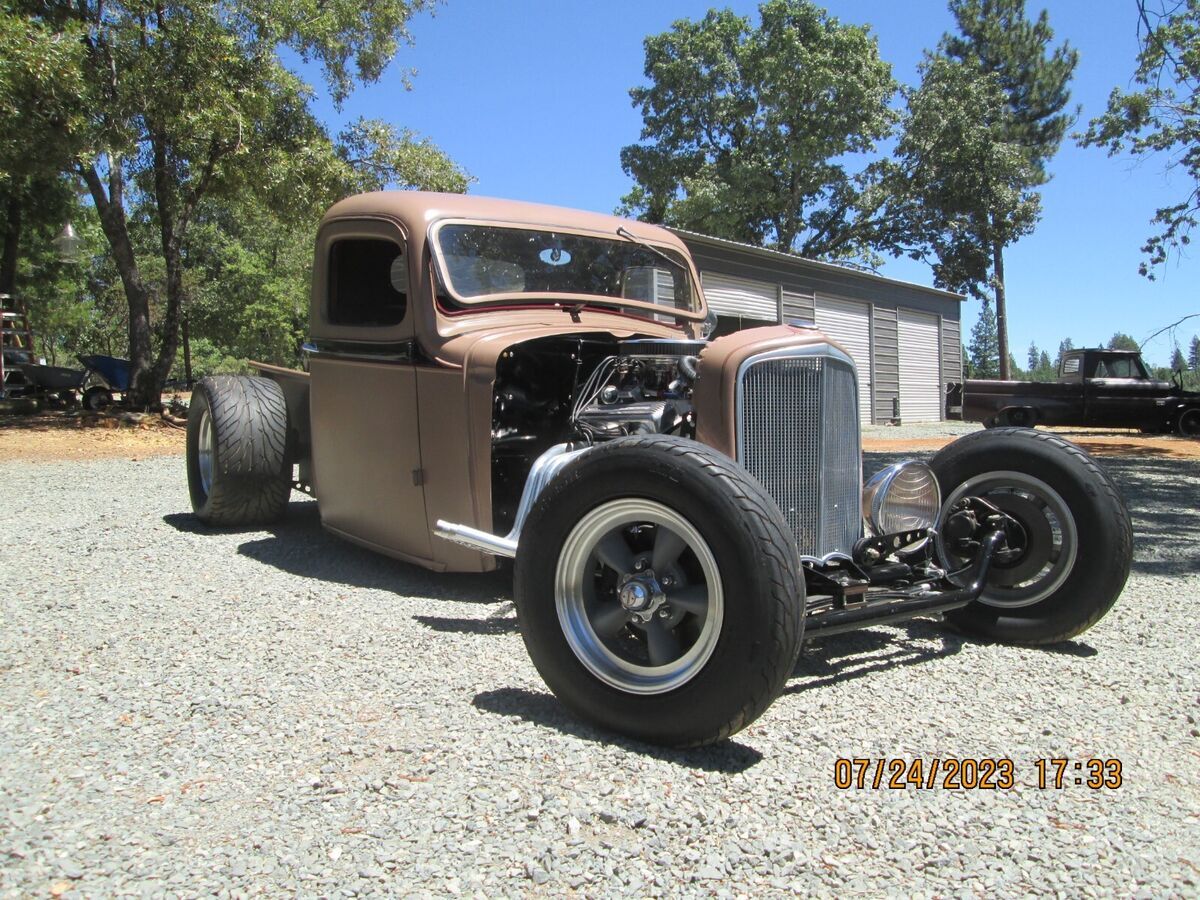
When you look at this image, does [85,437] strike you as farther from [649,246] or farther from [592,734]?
[592,734]

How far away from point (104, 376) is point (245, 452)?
44.2 feet

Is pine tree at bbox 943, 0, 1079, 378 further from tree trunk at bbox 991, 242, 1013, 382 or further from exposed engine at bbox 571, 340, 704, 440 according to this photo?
exposed engine at bbox 571, 340, 704, 440

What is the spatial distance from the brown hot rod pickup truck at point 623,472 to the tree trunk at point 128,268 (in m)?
9.25

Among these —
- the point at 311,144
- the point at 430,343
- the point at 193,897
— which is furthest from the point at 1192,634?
the point at 311,144

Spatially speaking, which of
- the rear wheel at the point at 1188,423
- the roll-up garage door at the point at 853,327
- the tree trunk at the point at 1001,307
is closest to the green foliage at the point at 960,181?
the tree trunk at the point at 1001,307

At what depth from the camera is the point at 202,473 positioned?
594cm

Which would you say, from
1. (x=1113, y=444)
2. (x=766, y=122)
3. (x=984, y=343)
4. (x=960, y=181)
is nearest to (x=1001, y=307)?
(x=960, y=181)

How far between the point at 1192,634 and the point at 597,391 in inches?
109

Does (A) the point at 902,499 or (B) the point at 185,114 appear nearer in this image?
(A) the point at 902,499

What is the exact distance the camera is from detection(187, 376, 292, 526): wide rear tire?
5.40 metres

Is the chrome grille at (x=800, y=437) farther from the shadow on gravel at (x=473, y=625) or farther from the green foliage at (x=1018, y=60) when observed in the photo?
the green foliage at (x=1018, y=60)

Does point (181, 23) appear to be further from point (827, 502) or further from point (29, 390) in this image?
point (827, 502)

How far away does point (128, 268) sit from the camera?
13.6 meters

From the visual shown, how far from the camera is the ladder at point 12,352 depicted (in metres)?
15.8
